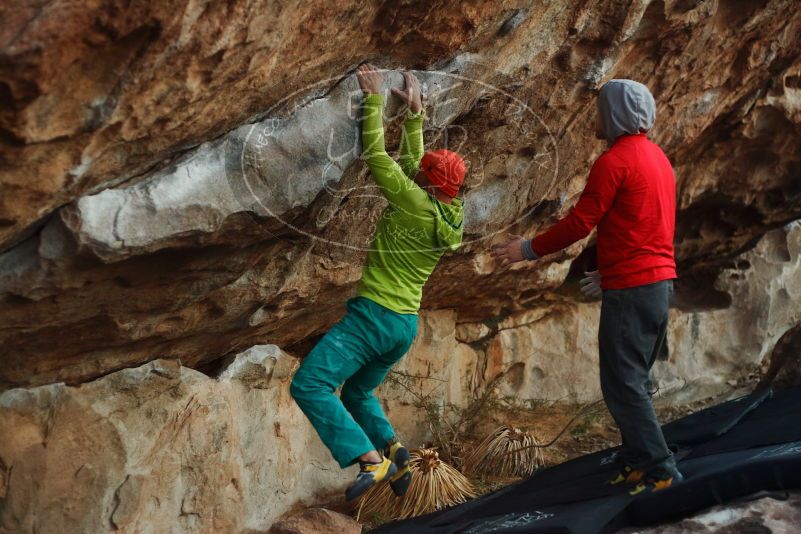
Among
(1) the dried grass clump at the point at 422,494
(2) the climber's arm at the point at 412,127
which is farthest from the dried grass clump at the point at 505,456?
(2) the climber's arm at the point at 412,127

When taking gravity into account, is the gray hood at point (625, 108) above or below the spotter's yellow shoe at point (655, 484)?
above

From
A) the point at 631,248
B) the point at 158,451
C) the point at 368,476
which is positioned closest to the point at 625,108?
the point at 631,248

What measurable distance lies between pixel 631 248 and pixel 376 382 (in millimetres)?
1261

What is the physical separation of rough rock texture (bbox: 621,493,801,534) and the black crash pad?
0.09 meters

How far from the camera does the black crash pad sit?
4.29m

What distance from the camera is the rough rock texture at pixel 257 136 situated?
3.40m

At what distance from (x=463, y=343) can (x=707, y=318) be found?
82.7 inches

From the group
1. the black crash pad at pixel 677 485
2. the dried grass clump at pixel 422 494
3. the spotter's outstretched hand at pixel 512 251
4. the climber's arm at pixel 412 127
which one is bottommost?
the black crash pad at pixel 677 485

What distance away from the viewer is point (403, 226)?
4391mm

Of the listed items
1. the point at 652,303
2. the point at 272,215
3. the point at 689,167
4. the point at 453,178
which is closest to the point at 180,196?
the point at 272,215

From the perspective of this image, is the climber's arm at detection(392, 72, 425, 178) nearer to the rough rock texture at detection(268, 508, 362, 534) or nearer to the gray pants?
the gray pants

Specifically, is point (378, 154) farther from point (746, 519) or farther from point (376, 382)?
point (746, 519)

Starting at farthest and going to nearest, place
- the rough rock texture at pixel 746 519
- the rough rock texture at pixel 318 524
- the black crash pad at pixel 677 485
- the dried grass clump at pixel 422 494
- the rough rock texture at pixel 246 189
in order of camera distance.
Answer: the dried grass clump at pixel 422 494 < the rough rock texture at pixel 318 524 < the black crash pad at pixel 677 485 < the rough rock texture at pixel 746 519 < the rough rock texture at pixel 246 189

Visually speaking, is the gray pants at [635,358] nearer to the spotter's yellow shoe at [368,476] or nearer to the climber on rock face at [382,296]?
the climber on rock face at [382,296]
